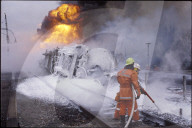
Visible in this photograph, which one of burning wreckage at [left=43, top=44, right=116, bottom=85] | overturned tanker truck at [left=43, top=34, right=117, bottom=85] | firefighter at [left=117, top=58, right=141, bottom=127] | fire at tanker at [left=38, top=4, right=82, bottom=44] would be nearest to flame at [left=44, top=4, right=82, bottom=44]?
fire at tanker at [left=38, top=4, right=82, bottom=44]

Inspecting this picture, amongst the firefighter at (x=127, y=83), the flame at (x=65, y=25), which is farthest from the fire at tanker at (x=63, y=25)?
the firefighter at (x=127, y=83)

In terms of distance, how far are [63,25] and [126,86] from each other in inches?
725

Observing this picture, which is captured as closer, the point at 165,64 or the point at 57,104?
the point at 57,104

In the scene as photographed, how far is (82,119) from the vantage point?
208 inches

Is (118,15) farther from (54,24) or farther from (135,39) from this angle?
(54,24)

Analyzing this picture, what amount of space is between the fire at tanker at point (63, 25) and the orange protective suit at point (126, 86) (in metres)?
17.2

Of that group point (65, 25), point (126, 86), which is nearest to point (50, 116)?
point (126, 86)

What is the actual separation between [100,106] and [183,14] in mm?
17065

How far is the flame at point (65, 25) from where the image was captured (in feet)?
66.6

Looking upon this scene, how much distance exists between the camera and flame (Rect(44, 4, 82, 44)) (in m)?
20.3

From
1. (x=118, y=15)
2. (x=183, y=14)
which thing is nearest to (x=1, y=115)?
(x=118, y=15)

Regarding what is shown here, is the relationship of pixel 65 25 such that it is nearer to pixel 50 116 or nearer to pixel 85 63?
pixel 85 63

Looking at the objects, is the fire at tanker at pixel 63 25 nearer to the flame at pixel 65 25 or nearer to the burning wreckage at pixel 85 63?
the flame at pixel 65 25

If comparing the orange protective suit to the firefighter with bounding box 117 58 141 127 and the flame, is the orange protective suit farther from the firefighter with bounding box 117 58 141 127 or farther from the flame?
the flame
